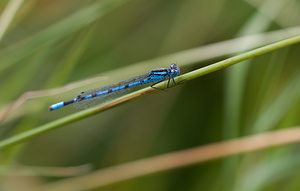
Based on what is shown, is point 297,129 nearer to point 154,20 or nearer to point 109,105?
point 109,105

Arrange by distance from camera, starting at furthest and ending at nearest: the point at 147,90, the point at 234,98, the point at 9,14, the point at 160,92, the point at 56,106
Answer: the point at 160,92 < the point at 56,106 < the point at 234,98 < the point at 9,14 < the point at 147,90

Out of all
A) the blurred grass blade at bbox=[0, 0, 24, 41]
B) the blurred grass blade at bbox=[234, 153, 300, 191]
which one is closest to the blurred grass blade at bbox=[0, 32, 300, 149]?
the blurred grass blade at bbox=[0, 0, 24, 41]

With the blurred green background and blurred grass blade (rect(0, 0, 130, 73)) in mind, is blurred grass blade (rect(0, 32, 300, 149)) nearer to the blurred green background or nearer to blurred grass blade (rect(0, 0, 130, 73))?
the blurred green background

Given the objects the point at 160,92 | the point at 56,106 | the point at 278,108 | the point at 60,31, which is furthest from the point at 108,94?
the point at 278,108

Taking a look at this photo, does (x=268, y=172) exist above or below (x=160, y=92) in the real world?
below

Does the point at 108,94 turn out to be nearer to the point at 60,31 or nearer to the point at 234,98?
the point at 60,31

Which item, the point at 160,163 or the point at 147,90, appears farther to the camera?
the point at 160,163

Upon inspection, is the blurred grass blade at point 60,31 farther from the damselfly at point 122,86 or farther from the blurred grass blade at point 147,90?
the blurred grass blade at point 147,90
